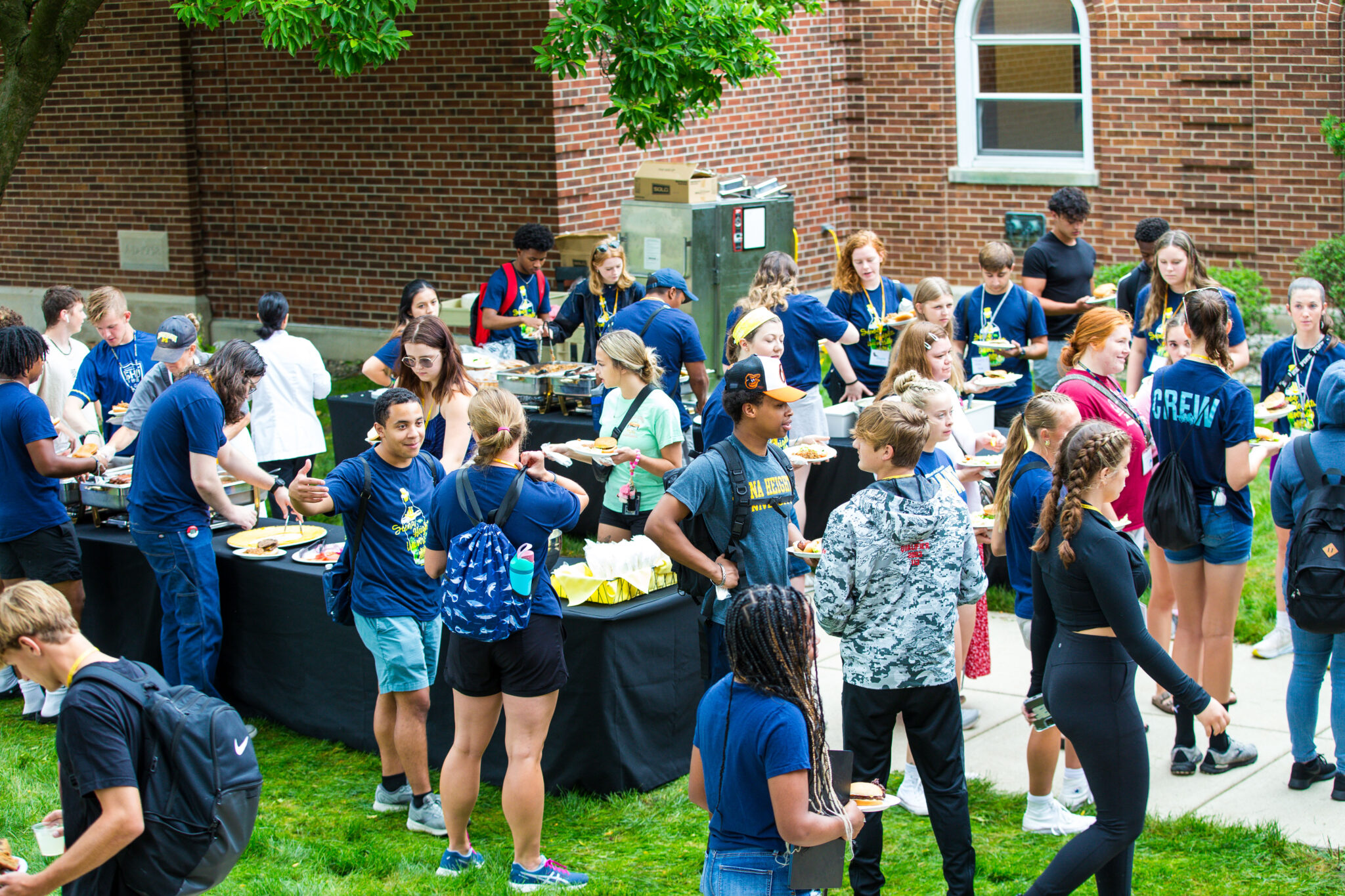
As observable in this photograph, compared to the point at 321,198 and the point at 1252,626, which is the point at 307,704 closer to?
the point at 1252,626

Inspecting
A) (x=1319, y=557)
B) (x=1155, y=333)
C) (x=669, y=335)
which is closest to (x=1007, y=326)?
(x=1155, y=333)

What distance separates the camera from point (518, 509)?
4.95 m

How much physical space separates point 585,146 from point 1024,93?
18.3 ft

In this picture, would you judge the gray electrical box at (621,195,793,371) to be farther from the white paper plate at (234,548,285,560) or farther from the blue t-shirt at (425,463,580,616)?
the blue t-shirt at (425,463,580,616)

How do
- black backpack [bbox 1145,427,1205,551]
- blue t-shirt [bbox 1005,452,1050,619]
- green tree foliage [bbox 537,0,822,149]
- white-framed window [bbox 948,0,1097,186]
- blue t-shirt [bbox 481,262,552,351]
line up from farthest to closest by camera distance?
1. white-framed window [bbox 948,0,1097,186]
2. green tree foliage [bbox 537,0,822,149]
3. blue t-shirt [bbox 481,262,552,351]
4. black backpack [bbox 1145,427,1205,551]
5. blue t-shirt [bbox 1005,452,1050,619]

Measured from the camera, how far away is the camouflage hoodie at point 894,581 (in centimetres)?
452

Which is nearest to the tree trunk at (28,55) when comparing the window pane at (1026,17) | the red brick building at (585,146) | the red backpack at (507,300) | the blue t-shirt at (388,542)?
the red backpack at (507,300)

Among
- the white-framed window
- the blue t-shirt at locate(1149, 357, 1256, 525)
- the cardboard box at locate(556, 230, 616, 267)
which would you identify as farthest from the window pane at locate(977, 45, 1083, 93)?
the blue t-shirt at locate(1149, 357, 1256, 525)

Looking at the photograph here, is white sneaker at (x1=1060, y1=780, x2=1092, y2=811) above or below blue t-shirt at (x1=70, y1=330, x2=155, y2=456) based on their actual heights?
below

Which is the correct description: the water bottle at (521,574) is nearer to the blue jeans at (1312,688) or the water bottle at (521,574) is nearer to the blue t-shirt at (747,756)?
the blue t-shirt at (747,756)

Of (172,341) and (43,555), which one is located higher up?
(172,341)

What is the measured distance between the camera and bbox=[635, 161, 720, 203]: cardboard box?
12828mm

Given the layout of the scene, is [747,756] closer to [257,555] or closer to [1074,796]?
[1074,796]

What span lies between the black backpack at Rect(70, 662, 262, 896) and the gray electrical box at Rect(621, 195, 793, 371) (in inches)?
378
